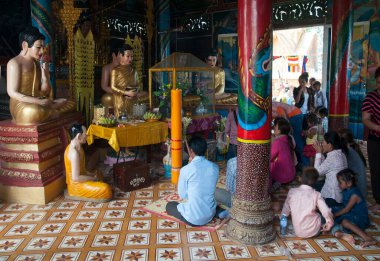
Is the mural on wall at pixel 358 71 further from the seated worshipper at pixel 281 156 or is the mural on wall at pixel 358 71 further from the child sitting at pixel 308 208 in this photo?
the child sitting at pixel 308 208

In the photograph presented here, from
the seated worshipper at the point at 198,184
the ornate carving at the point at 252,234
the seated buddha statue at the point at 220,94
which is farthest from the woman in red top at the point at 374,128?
the seated buddha statue at the point at 220,94

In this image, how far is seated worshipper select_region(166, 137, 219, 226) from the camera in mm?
3730

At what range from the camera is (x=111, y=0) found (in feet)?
35.2

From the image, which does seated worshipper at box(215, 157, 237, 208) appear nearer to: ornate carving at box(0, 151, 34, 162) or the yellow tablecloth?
the yellow tablecloth

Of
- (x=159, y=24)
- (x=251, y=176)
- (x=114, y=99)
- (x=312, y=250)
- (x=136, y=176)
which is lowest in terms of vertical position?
(x=312, y=250)

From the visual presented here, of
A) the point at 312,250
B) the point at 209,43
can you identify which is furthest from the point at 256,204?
the point at 209,43

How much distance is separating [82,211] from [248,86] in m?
2.46

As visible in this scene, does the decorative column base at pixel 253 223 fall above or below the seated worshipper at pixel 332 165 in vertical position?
below

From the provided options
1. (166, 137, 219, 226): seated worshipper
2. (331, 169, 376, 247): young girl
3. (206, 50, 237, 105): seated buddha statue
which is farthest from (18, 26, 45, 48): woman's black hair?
(206, 50, 237, 105): seated buddha statue

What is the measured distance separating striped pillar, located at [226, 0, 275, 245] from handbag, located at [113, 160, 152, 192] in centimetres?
191

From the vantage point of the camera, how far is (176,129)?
5.30m

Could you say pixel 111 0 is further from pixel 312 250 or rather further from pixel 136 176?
pixel 312 250

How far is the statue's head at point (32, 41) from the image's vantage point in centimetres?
475

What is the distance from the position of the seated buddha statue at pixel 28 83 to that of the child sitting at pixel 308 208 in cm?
328
